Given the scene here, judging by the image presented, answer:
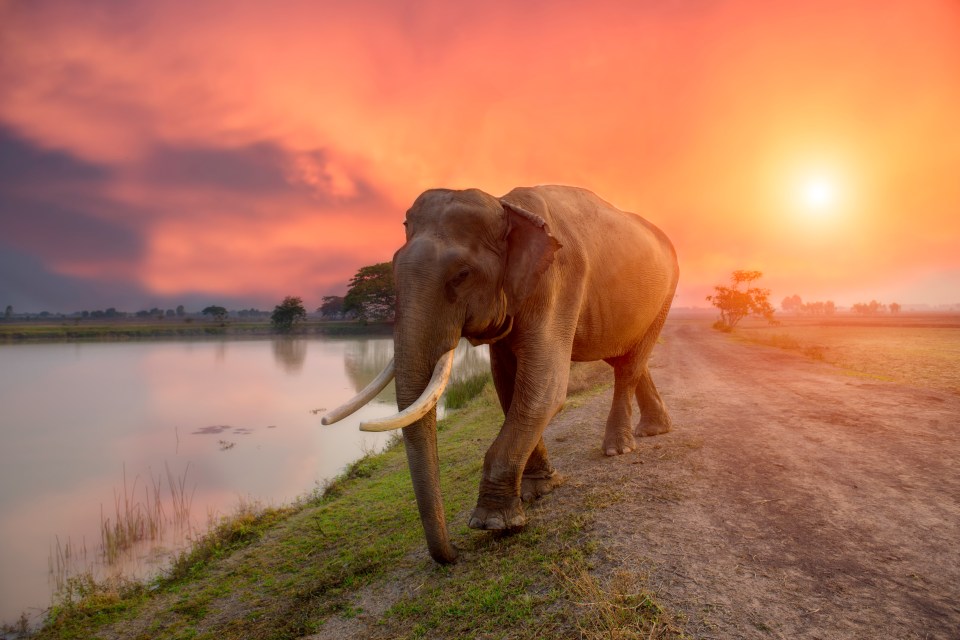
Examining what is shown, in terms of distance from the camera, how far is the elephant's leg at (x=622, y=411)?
680 centimetres

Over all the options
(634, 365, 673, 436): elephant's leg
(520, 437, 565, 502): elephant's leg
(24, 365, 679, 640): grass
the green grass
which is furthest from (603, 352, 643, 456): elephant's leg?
the green grass

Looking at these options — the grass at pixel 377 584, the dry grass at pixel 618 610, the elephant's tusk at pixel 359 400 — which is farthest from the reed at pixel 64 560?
the dry grass at pixel 618 610

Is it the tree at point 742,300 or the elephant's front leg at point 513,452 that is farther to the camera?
the tree at point 742,300

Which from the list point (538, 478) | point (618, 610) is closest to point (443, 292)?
point (618, 610)

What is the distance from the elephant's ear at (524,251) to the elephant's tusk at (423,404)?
83 cm

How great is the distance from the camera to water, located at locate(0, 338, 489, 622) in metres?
10.9

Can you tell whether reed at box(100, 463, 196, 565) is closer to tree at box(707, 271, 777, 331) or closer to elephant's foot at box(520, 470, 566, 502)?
elephant's foot at box(520, 470, 566, 502)

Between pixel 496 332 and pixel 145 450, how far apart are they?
19.6 metres

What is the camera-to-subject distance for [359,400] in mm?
4273

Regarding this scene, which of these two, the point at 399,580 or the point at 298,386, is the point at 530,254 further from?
the point at 298,386

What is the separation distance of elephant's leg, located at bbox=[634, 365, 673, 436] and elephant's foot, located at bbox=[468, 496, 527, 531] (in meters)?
3.79

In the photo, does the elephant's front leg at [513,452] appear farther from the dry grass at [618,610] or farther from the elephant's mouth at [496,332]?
the dry grass at [618,610]

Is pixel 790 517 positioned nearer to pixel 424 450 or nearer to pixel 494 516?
pixel 494 516

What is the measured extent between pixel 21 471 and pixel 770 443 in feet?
69.8
